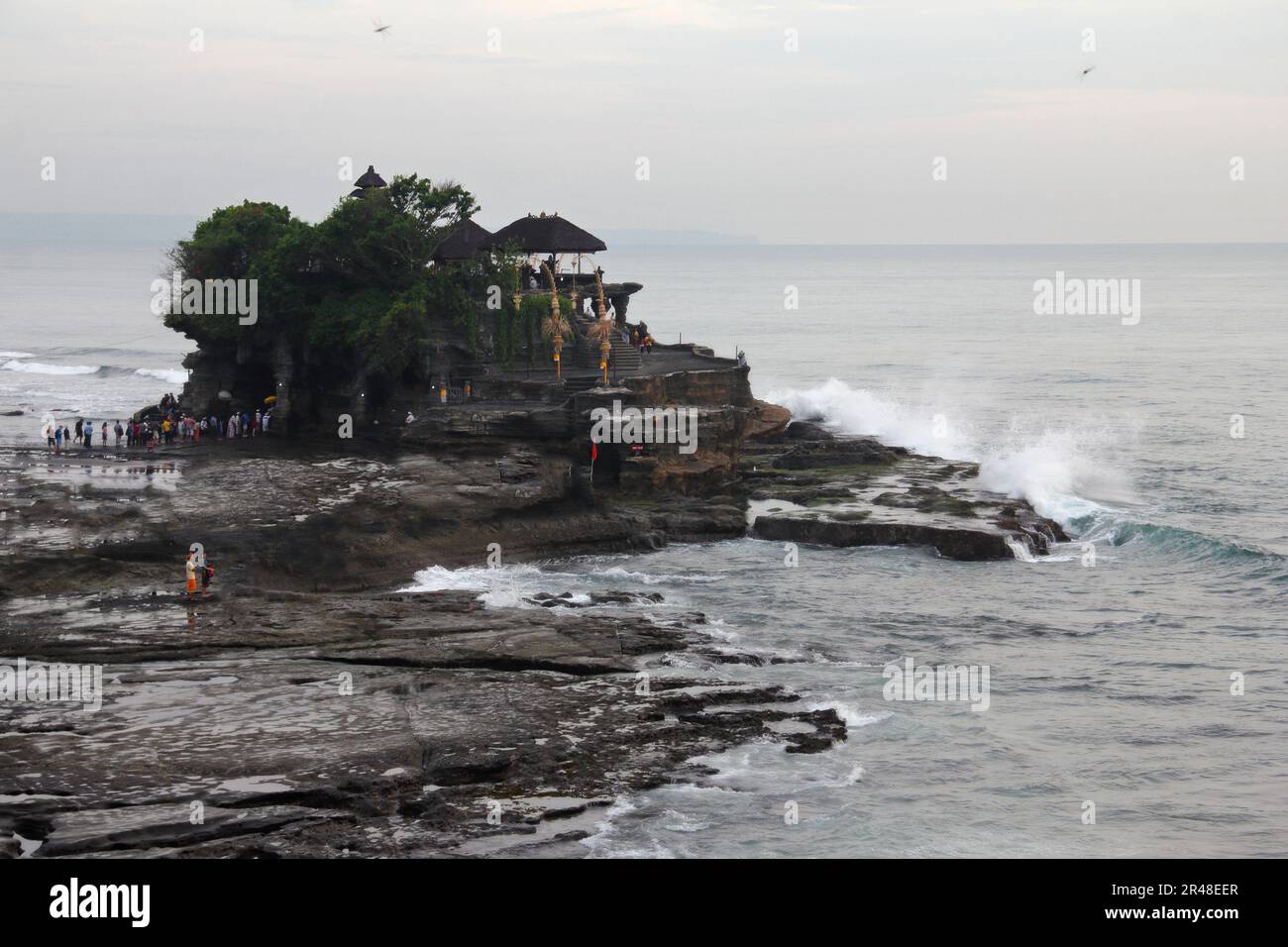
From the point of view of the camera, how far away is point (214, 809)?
65.1 ft

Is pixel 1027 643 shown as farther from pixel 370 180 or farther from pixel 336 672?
pixel 370 180

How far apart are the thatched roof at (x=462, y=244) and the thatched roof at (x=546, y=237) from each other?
2.77 feet

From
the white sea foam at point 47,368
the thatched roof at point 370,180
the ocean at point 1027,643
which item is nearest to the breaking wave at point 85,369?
the white sea foam at point 47,368

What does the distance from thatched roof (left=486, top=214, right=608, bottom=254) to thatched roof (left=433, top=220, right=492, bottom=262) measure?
2.77 ft

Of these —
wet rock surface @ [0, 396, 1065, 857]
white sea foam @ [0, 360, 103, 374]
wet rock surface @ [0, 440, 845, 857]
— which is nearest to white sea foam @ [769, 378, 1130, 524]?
wet rock surface @ [0, 396, 1065, 857]

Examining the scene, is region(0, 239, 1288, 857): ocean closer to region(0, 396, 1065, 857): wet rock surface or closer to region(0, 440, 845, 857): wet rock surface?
region(0, 396, 1065, 857): wet rock surface

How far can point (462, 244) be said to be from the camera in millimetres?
50938

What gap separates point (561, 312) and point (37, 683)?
29459 mm

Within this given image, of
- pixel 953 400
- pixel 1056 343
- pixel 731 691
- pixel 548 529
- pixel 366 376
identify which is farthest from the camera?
pixel 1056 343

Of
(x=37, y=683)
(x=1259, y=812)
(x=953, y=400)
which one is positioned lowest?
(x=1259, y=812)

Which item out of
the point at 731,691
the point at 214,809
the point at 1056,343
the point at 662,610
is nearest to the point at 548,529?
the point at 662,610

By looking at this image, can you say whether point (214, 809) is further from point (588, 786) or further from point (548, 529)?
point (548, 529)

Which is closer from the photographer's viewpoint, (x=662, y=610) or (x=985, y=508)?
(x=662, y=610)

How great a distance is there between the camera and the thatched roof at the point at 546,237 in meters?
52.9
